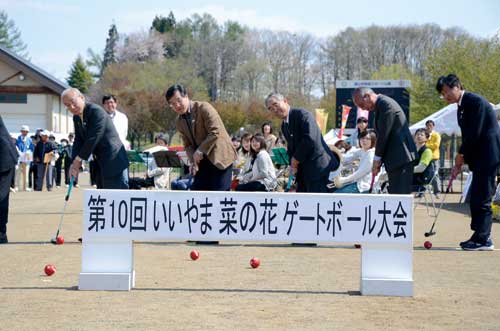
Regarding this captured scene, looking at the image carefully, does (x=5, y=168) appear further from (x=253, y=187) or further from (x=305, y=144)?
(x=253, y=187)

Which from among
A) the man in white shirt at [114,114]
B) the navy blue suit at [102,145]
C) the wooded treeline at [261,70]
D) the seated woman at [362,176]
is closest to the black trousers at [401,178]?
the seated woman at [362,176]

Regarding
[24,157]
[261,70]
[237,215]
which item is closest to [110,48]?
[261,70]

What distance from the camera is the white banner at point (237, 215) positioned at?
714cm

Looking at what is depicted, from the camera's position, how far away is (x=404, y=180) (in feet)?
33.0

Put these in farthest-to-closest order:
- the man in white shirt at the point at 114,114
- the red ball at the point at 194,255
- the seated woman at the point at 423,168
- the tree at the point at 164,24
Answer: the tree at the point at 164,24, the seated woman at the point at 423,168, the man in white shirt at the point at 114,114, the red ball at the point at 194,255

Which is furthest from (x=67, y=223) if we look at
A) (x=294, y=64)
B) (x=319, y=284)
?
(x=294, y=64)

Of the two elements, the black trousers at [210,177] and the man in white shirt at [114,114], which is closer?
the black trousers at [210,177]

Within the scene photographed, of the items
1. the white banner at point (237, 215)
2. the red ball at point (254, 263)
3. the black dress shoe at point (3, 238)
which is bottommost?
the black dress shoe at point (3, 238)

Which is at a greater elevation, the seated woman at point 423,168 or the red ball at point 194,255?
the seated woman at point 423,168

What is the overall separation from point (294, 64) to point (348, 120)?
115 feet

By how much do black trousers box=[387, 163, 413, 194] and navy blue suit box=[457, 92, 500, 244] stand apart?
922mm

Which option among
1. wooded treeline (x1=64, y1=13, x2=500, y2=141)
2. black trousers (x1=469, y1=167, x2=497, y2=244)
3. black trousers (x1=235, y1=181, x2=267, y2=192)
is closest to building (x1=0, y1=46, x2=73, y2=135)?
wooded treeline (x1=64, y1=13, x2=500, y2=141)

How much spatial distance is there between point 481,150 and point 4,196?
6065 millimetres

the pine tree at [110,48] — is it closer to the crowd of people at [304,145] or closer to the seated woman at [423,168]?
the seated woman at [423,168]
